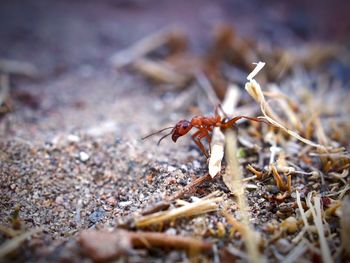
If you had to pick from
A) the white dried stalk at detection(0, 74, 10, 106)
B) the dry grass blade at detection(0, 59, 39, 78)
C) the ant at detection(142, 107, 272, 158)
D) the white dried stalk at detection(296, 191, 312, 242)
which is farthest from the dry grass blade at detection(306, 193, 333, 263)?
the dry grass blade at detection(0, 59, 39, 78)

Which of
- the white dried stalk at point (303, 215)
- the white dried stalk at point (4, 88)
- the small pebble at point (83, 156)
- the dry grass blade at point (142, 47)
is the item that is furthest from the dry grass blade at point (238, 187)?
the white dried stalk at point (4, 88)

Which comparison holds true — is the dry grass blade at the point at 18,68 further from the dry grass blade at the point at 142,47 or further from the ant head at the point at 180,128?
the ant head at the point at 180,128

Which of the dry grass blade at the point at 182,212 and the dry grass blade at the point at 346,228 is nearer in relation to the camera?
the dry grass blade at the point at 346,228

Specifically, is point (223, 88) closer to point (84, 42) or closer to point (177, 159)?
point (177, 159)

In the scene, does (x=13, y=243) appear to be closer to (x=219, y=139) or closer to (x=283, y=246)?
(x=283, y=246)

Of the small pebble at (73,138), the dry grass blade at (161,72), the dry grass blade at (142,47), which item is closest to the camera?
the small pebble at (73,138)

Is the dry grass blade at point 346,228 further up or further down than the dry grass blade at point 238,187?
further down

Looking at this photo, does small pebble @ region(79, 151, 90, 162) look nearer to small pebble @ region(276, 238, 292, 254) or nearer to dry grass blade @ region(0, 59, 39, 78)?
small pebble @ region(276, 238, 292, 254)

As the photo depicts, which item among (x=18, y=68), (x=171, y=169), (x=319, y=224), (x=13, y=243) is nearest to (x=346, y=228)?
(x=319, y=224)
